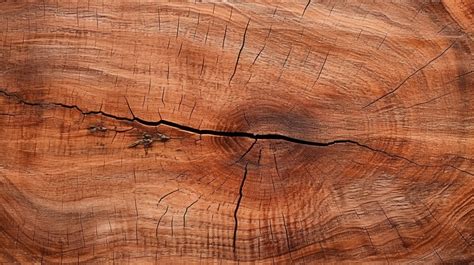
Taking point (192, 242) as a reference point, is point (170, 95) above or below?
above

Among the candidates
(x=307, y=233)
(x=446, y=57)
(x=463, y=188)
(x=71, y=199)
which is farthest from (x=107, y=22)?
(x=463, y=188)

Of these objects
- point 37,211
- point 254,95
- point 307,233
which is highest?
point 254,95

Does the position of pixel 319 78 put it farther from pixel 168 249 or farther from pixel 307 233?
pixel 168 249

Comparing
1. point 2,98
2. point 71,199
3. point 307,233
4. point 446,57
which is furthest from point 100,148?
point 446,57

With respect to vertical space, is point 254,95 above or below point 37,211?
above

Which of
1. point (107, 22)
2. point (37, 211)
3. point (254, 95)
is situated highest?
point (107, 22)

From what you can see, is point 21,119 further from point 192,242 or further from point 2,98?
point 192,242
